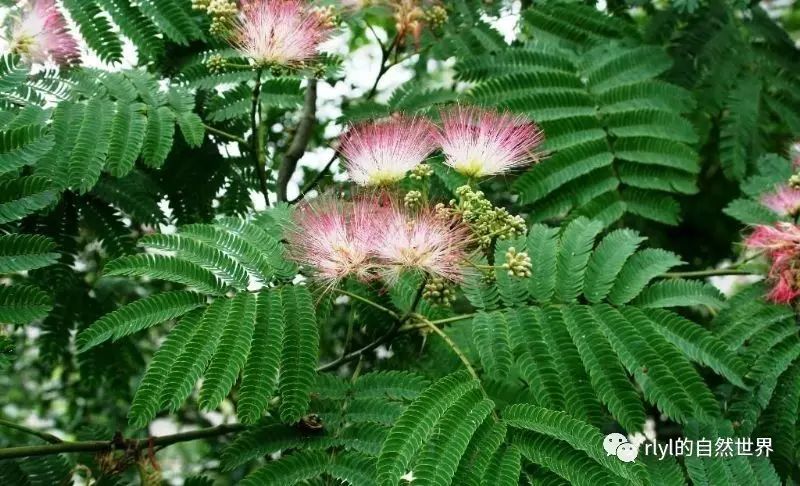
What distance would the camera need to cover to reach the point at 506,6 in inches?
150

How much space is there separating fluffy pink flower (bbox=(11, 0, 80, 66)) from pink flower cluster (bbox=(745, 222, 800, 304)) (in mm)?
2288

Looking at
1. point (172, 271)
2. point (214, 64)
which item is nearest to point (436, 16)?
point (214, 64)

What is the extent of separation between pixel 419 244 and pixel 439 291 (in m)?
0.18

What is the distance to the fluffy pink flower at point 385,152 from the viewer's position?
2377 millimetres

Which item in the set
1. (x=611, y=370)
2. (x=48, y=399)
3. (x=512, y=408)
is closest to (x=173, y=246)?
(x=512, y=408)

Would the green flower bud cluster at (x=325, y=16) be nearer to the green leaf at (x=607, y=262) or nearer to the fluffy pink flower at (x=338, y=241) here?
the fluffy pink flower at (x=338, y=241)

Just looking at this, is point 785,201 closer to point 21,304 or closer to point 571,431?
point 571,431

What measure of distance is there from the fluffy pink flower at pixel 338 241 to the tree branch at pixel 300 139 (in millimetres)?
1205

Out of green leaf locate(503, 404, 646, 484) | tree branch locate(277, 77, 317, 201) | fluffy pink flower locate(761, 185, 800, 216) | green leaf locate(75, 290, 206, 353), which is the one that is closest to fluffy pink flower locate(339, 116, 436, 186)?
green leaf locate(75, 290, 206, 353)

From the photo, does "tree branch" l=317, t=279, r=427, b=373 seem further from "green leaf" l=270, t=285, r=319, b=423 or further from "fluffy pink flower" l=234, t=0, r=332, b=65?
"fluffy pink flower" l=234, t=0, r=332, b=65

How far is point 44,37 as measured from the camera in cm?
289

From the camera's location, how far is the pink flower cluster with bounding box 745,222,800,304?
9.05 ft

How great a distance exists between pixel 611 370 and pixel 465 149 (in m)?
0.68

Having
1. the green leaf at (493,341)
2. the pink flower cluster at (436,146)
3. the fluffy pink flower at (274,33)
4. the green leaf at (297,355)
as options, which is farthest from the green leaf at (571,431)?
the fluffy pink flower at (274,33)
